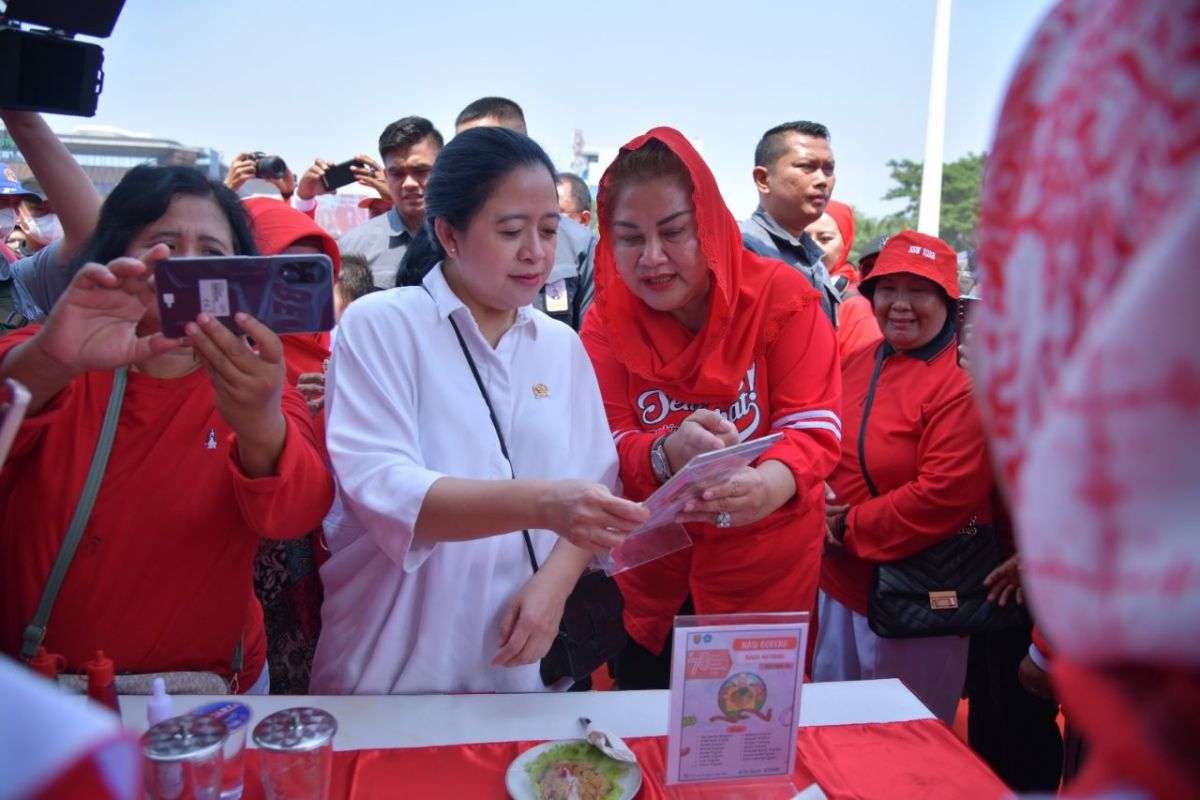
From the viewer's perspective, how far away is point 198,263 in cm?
121

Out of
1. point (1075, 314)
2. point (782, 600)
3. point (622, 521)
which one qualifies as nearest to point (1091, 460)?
point (1075, 314)

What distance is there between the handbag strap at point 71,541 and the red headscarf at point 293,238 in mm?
777

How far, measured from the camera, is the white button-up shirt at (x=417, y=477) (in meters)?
1.47

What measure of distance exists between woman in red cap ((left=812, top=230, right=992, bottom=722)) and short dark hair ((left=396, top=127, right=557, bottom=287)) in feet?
4.50

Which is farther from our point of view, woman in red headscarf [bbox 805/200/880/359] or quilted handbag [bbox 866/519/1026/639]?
woman in red headscarf [bbox 805/200/880/359]

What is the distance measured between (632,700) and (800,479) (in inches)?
26.3

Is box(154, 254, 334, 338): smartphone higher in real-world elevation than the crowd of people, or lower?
higher

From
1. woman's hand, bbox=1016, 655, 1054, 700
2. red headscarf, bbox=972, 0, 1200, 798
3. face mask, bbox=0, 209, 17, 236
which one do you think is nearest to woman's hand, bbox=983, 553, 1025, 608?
woman's hand, bbox=1016, 655, 1054, 700

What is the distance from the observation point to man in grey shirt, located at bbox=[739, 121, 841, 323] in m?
3.51

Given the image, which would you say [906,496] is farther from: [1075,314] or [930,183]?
[930,183]

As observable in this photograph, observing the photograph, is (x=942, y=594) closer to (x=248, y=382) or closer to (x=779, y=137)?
(x=248, y=382)

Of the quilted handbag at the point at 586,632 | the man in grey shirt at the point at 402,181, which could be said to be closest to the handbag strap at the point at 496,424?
the quilted handbag at the point at 586,632

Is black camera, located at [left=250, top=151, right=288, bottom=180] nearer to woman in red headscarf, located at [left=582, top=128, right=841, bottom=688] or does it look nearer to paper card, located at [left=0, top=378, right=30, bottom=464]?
woman in red headscarf, located at [left=582, top=128, right=841, bottom=688]

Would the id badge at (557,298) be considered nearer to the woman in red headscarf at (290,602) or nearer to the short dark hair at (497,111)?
the short dark hair at (497,111)
